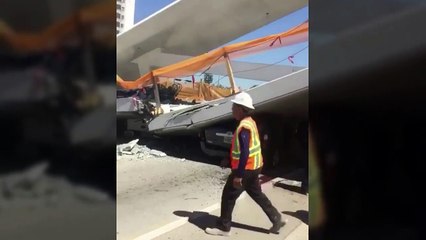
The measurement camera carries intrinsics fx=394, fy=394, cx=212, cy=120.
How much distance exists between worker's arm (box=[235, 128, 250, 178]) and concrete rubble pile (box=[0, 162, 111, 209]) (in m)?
0.62

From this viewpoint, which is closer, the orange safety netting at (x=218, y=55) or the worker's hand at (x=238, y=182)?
the orange safety netting at (x=218, y=55)

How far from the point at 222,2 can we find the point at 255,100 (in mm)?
438

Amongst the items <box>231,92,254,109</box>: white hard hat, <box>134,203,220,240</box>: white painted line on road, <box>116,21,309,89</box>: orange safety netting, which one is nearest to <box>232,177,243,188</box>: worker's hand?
<box>134,203,220,240</box>: white painted line on road

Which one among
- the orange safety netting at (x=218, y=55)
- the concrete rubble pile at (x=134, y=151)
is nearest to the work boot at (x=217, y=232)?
the concrete rubble pile at (x=134, y=151)

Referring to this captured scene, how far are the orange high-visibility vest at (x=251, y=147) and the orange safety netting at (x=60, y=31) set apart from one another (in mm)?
683

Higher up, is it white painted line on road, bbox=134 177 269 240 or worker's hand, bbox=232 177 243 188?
worker's hand, bbox=232 177 243 188

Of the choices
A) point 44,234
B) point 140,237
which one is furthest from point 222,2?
point 44,234

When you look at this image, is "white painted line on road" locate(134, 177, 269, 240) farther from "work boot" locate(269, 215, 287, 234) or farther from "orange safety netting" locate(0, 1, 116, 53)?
"orange safety netting" locate(0, 1, 116, 53)

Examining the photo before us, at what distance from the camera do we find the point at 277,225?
1.54m

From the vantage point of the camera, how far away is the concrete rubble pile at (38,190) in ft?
3.28

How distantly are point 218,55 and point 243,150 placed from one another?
0.40 meters

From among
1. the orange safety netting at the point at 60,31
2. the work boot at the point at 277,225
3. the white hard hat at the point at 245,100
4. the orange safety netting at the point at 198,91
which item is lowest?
the work boot at the point at 277,225

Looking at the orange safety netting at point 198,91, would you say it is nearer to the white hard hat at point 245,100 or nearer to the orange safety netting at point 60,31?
the white hard hat at point 245,100

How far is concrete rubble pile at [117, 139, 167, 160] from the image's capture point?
150 cm
